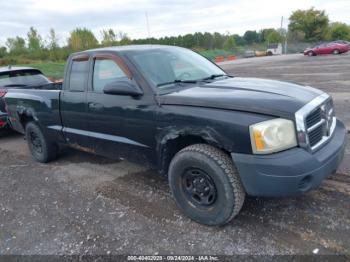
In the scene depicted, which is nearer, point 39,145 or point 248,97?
point 248,97

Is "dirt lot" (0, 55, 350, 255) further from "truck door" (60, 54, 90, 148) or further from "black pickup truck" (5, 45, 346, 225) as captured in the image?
"truck door" (60, 54, 90, 148)

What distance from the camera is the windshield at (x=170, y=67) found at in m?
3.65

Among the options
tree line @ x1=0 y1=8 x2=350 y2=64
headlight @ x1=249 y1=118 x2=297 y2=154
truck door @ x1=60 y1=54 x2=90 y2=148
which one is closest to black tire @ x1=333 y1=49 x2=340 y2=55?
tree line @ x1=0 y1=8 x2=350 y2=64

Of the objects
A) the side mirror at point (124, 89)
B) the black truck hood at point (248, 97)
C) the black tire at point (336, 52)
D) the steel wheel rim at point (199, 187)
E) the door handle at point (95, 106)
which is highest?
the side mirror at point (124, 89)

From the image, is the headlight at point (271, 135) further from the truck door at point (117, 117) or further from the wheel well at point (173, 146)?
the truck door at point (117, 117)

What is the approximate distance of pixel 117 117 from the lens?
3.78 metres

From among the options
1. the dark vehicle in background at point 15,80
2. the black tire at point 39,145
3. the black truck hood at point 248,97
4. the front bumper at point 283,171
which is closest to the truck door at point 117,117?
the black truck hood at point 248,97

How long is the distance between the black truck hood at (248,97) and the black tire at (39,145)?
2795 millimetres

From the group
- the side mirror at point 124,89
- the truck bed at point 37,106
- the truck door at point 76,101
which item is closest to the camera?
the side mirror at point 124,89

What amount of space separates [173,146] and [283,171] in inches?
46.3

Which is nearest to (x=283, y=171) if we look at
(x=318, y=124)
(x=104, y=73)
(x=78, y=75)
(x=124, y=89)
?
(x=318, y=124)

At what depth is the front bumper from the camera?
106 inches

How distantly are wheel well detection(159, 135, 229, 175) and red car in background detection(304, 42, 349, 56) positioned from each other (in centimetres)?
3669

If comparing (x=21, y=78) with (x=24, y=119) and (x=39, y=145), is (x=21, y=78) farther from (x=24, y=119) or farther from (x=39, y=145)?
(x=39, y=145)
